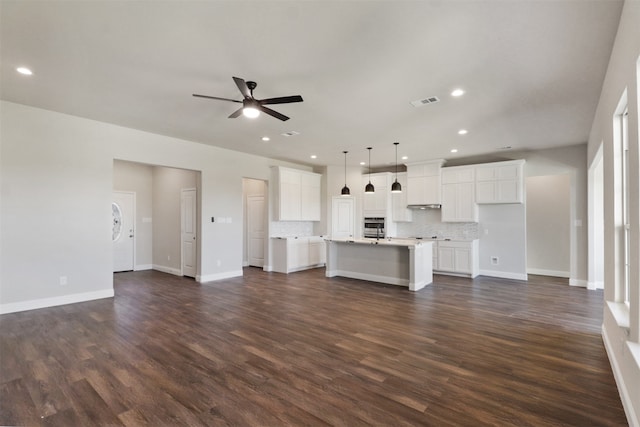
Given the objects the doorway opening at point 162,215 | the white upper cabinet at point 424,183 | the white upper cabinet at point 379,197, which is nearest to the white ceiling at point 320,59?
the doorway opening at point 162,215

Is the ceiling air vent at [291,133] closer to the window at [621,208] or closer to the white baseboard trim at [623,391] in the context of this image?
the window at [621,208]

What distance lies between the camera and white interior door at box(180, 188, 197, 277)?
6957mm

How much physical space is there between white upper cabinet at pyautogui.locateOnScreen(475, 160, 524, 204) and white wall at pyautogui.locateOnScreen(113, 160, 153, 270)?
A: 8.33 m

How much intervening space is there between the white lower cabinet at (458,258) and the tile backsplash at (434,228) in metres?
0.49

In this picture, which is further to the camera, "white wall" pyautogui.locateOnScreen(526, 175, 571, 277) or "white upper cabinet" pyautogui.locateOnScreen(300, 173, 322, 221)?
"white upper cabinet" pyautogui.locateOnScreen(300, 173, 322, 221)

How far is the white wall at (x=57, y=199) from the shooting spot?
14.0ft

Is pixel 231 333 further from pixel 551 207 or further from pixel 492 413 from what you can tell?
pixel 551 207

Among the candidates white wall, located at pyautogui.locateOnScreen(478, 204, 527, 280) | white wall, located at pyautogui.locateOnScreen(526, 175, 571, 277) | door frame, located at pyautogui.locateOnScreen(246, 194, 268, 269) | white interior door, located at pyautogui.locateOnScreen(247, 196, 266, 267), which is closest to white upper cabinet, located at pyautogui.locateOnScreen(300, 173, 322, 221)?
door frame, located at pyautogui.locateOnScreen(246, 194, 268, 269)

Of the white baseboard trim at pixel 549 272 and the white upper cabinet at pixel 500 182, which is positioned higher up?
the white upper cabinet at pixel 500 182

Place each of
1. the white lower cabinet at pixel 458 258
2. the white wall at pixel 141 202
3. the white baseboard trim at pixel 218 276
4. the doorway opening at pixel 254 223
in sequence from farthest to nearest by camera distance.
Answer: the doorway opening at pixel 254 223
the white wall at pixel 141 202
the white lower cabinet at pixel 458 258
the white baseboard trim at pixel 218 276

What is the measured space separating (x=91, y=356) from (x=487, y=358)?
3862mm

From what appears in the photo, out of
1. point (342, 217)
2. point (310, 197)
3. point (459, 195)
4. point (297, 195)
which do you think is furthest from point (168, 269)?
point (459, 195)

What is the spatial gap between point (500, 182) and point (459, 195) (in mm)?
916

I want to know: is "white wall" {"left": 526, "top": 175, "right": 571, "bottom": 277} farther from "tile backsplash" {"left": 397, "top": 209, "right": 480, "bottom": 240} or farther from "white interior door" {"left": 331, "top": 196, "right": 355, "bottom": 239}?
"white interior door" {"left": 331, "top": 196, "right": 355, "bottom": 239}
